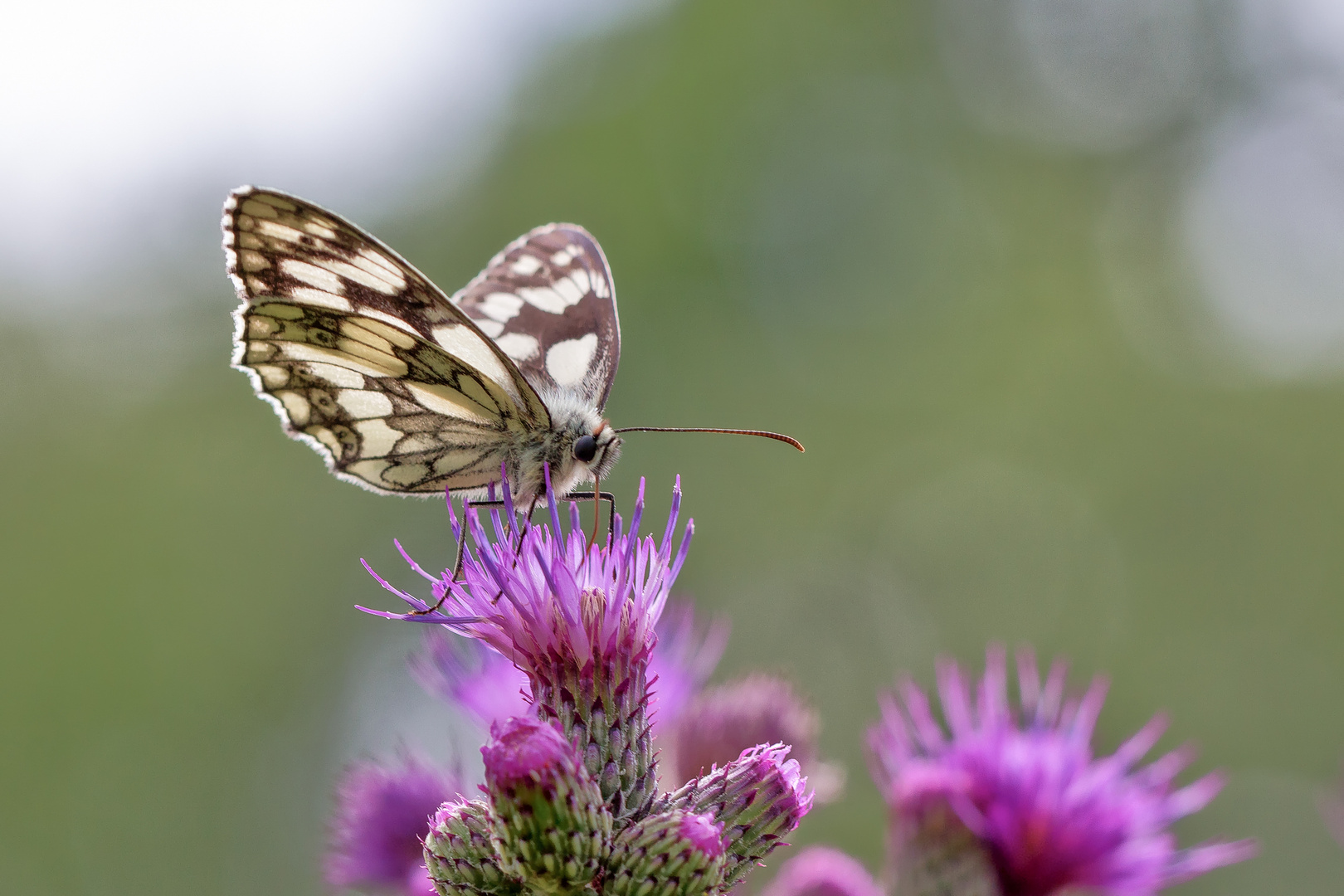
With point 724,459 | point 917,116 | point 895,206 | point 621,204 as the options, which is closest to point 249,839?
point 724,459

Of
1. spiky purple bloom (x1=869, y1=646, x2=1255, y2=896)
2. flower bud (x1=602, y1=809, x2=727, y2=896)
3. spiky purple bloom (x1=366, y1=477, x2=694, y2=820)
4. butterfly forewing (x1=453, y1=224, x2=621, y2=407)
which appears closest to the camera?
flower bud (x1=602, y1=809, x2=727, y2=896)

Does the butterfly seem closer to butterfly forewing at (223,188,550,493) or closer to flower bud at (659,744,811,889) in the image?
butterfly forewing at (223,188,550,493)

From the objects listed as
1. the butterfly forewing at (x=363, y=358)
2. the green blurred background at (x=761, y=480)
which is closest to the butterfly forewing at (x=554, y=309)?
the butterfly forewing at (x=363, y=358)

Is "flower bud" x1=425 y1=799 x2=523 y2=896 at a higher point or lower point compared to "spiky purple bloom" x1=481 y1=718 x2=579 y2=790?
lower

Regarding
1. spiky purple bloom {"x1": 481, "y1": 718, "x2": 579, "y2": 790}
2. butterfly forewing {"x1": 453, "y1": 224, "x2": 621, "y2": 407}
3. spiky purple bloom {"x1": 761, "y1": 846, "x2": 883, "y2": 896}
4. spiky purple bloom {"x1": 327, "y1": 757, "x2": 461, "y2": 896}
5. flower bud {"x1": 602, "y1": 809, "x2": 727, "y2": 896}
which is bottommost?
flower bud {"x1": 602, "y1": 809, "x2": 727, "y2": 896}

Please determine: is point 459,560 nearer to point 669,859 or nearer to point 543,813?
point 543,813

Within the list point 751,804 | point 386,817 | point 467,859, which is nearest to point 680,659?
point 386,817

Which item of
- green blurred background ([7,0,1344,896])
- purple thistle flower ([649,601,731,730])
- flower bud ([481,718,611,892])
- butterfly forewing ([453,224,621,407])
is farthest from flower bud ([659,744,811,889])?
green blurred background ([7,0,1344,896])
